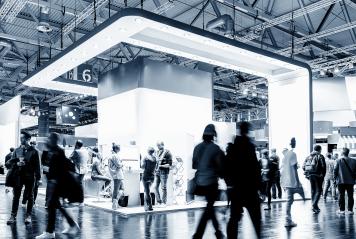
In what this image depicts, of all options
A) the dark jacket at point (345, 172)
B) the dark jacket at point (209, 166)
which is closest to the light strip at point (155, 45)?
the dark jacket at point (345, 172)

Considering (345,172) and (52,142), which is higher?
(52,142)

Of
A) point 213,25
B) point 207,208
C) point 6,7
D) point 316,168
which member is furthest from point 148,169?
point 6,7

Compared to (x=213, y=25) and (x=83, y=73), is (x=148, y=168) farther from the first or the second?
(x=83, y=73)

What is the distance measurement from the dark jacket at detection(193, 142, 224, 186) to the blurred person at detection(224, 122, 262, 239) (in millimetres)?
168

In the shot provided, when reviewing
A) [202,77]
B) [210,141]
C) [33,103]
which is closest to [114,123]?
[202,77]

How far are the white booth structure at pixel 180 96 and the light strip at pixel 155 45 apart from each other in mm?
24

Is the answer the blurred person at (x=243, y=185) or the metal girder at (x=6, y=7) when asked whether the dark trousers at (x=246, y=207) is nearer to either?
the blurred person at (x=243, y=185)

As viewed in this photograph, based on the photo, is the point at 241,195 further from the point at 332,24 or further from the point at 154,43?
the point at 332,24

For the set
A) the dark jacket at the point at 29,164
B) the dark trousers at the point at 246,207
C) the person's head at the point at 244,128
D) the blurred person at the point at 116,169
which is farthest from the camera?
the blurred person at the point at 116,169

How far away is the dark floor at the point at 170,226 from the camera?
5.69 meters

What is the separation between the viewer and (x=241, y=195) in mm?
3953

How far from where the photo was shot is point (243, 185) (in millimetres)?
3977

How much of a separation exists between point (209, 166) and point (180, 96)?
7.59 meters

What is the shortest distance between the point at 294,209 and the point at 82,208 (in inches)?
192
